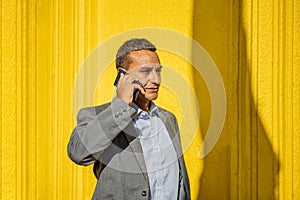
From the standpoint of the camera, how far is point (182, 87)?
3193 millimetres

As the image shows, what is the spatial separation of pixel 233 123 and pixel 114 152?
0.88 m

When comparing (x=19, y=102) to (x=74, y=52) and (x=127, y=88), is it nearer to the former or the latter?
(x=74, y=52)

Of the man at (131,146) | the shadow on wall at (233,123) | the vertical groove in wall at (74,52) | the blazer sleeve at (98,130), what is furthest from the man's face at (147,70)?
the vertical groove in wall at (74,52)

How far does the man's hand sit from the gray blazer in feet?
0.06

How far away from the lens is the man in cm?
A: 228

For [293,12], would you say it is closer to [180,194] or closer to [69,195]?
[180,194]

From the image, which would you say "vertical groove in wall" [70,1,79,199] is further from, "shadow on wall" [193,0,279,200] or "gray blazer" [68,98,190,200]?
"gray blazer" [68,98,190,200]

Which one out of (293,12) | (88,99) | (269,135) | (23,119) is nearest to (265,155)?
(269,135)

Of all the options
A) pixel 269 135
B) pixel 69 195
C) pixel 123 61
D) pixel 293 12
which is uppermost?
pixel 293 12

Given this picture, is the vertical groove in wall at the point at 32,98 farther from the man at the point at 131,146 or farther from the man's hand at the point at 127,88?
the man's hand at the point at 127,88

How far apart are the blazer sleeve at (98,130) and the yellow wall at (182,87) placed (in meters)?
0.92

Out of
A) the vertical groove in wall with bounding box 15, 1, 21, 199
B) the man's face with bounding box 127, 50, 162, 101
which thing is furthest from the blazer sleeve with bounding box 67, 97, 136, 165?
the vertical groove in wall with bounding box 15, 1, 21, 199

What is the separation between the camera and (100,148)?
7.55ft

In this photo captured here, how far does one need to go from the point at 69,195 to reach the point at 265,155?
0.94 m
